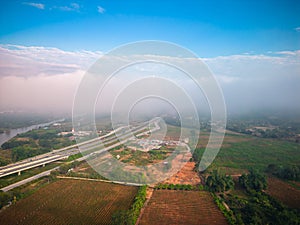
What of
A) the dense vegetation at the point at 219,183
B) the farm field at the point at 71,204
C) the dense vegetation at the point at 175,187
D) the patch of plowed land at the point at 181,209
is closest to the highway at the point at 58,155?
the farm field at the point at 71,204

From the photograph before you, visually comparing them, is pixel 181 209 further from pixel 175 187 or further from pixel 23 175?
pixel 23 175

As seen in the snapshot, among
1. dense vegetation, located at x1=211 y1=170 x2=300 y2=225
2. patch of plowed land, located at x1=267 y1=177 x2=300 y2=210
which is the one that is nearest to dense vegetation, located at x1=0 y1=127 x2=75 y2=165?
dense vegetation, located at x1=211 y1=170 x2=300 y2=225

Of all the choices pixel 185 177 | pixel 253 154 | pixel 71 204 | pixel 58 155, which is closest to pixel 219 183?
pixel 185 177

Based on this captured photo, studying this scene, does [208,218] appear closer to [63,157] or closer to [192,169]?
[192,169]

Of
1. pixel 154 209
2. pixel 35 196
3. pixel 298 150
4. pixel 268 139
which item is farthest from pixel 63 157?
pixel 268 139

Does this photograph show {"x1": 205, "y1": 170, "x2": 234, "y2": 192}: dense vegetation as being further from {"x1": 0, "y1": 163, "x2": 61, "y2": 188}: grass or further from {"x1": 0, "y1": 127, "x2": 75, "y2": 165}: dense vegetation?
{"x1": 0, "y1": 127, "x2": 75, "y2": 165}: dense vegetation

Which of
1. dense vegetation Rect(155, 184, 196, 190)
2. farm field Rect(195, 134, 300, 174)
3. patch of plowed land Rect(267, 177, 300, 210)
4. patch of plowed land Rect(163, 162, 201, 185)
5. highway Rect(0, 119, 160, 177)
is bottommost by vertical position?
farm field Rect(195, 134, 300, 174)

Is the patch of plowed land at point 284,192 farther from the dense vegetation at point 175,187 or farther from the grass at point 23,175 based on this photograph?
the grass at point 23,175
